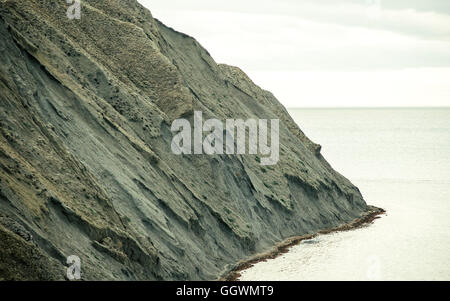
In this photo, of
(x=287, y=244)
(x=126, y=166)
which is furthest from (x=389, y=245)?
(x=126, y=166)

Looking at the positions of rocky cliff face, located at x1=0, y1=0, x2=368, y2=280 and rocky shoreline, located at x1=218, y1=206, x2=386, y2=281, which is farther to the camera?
rocky shoreline, located at x1=218, y1=206, x2=386, y2=281

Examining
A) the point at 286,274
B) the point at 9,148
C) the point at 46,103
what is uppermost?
the point at 46,103

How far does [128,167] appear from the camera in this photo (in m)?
35.3

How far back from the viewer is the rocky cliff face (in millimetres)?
27406

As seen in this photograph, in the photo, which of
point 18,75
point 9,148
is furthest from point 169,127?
point 9,148

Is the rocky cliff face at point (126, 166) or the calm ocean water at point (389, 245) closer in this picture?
the rocky cliff face at point (126, 166)

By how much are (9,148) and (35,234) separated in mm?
4450

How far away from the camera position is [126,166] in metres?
35.2

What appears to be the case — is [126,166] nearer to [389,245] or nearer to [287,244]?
[287,244]

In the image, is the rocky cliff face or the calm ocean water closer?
the rocky cliff face

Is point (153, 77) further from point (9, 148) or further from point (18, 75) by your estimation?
point (9, 148)

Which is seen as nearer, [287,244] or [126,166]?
[126,166]

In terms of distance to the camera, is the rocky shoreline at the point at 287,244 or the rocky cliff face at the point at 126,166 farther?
the rocky shoreline at the point at 287,244

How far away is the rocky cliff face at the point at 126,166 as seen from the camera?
27.4m
